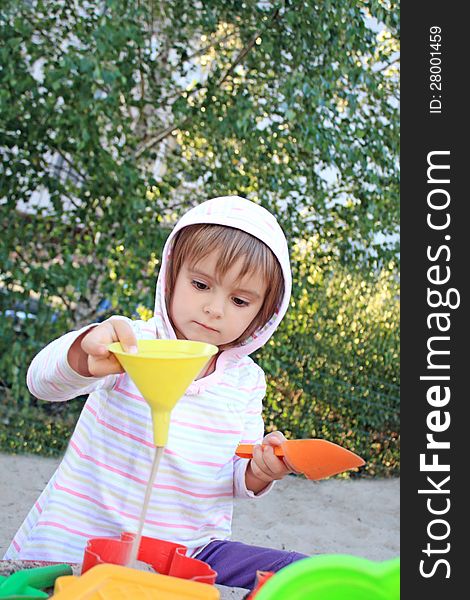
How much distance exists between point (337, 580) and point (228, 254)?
0.68 m

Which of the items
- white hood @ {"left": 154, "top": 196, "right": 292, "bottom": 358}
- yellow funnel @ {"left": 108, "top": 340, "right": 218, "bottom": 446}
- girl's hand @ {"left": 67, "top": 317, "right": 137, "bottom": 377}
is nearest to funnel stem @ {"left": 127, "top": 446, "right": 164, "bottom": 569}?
yellow funnel @ {"left": 108, "top": 340, "right": 218, "bottom": 446}

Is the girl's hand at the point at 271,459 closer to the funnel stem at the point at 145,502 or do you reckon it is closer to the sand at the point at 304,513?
the funnel stem at the point at 145,502

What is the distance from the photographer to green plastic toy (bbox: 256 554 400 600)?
2.34 feet

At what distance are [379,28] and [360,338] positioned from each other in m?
1.60

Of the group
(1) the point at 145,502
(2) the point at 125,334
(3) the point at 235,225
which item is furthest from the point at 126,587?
(3) the point at 235,225

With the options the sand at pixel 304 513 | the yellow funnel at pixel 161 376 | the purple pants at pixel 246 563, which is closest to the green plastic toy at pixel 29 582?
the yellow funnel at pixel 161 376

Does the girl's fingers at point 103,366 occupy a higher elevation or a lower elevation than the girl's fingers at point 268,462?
higher

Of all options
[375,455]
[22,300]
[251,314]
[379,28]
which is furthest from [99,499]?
[379,28]

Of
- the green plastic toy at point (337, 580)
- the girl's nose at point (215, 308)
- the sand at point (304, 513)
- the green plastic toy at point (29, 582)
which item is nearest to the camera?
the green plastic toy at point (337, 580)

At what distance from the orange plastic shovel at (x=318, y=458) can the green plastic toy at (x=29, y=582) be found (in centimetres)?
31

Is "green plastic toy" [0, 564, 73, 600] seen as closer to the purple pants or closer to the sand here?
the purple pants

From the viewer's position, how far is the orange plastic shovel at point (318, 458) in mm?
958

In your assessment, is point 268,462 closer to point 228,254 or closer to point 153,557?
point 153,557

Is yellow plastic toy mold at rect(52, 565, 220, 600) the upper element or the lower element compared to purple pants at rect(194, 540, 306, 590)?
lower
